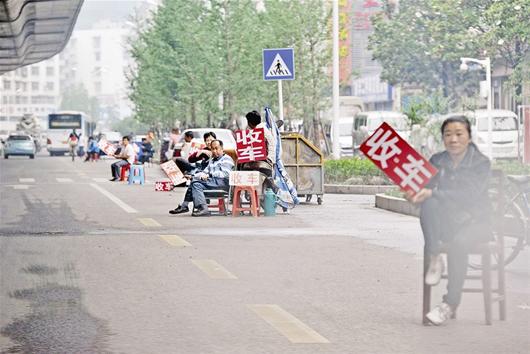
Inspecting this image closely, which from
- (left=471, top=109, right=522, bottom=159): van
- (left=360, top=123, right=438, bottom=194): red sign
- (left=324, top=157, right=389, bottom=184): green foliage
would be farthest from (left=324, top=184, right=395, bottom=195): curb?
(left=471, top=109, right=522, bottom=159): van

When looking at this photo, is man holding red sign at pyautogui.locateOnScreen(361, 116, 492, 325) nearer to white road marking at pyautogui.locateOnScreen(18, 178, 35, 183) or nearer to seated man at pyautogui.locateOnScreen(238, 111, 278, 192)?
seated man at pyautogui.locateOnScreen(238, 111, 278, 192)

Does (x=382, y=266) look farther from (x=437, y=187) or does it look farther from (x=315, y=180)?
(x=315, y=180)

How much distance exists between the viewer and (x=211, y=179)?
23.1 metres

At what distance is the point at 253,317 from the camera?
34.8 feet

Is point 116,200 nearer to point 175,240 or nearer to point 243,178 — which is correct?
point 243,178

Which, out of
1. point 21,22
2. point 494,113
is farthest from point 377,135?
point 21,22

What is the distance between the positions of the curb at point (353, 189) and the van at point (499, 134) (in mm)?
21790

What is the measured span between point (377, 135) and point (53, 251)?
7733 millimetres

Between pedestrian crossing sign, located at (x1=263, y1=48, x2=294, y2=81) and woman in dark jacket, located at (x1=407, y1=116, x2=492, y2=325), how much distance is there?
20322 mm

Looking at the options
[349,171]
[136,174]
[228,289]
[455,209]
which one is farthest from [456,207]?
[136,174]

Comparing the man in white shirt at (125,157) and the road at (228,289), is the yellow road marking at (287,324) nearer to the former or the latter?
the road at (228,289)

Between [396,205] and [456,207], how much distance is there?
14425 millimetres

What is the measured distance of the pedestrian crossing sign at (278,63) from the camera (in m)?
30.5

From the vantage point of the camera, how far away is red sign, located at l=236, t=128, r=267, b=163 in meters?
23.1
